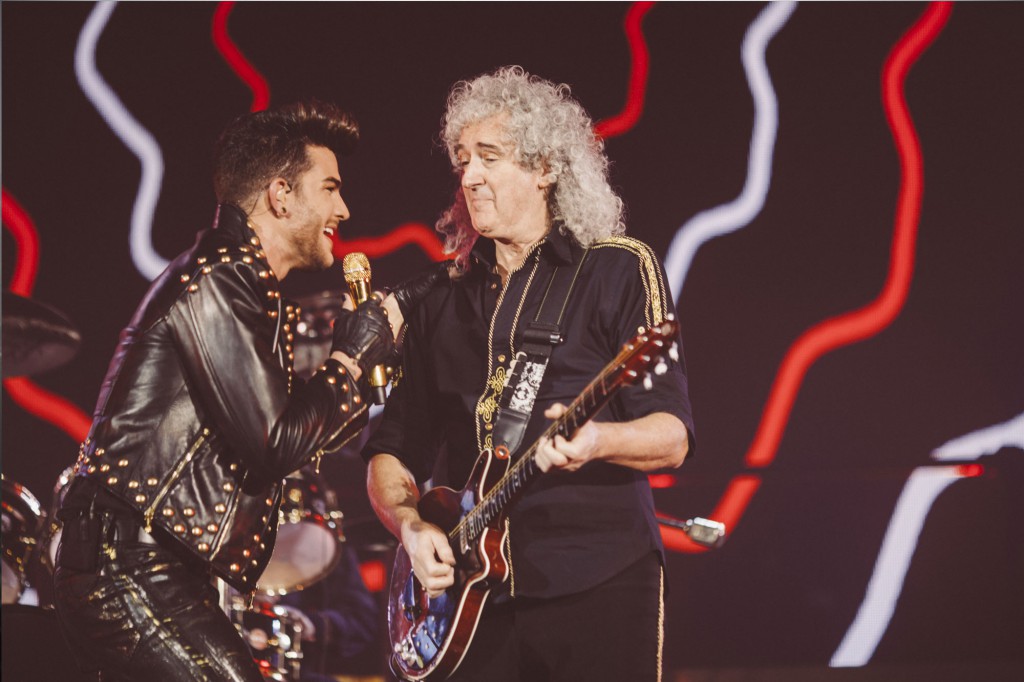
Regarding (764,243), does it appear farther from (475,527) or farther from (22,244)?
(22,244)

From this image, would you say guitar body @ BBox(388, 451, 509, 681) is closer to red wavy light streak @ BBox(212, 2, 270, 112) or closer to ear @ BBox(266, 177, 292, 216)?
ear @ BBox(266, 177, 292, 216)

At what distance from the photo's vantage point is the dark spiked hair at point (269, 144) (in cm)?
271

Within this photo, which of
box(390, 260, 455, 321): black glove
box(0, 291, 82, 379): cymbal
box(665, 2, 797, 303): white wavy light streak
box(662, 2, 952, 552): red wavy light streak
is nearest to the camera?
box(390, 260, 455, 321): black glove

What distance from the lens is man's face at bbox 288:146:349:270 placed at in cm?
277

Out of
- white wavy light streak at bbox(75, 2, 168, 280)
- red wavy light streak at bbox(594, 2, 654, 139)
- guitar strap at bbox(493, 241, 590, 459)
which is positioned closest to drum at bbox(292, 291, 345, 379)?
white wavy light streak at bbox(75, 2, 168, 280)

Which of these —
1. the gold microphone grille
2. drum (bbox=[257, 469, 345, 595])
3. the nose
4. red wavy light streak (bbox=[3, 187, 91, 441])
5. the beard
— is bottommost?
drum (bbox=[257, 469, 345, 595])

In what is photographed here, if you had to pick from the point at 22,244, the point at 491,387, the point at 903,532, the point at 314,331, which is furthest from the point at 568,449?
the point at 22,244

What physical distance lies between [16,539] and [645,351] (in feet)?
10.5

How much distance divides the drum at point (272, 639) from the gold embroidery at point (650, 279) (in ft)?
8.67

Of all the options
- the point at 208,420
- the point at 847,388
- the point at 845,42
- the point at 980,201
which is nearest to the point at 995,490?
the point at 847,388

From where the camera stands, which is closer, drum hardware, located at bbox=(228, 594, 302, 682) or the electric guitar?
the electric guitar

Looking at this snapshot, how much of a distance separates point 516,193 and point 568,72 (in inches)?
99.2

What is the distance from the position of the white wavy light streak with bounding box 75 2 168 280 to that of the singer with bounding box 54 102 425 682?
3.16 m

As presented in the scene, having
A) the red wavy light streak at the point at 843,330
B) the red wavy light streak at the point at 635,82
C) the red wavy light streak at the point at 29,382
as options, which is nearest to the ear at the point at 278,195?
the red wavy light streak at the point at 635,82
